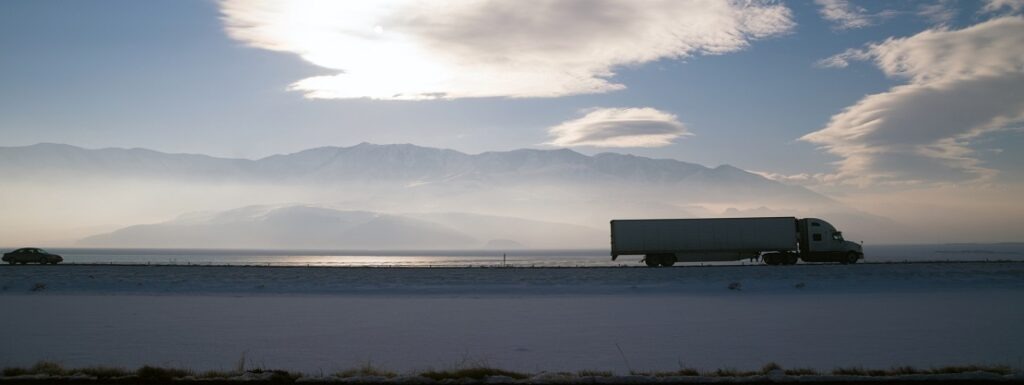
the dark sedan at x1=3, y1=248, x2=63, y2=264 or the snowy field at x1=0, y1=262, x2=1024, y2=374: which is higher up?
the dark sedan at x1=3, y1=248, x2=63, y2=264

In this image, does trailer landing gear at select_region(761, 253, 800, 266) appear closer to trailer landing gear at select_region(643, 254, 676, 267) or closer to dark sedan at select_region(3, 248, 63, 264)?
trailer landing gear at select_region(643, 254, 676, 267)

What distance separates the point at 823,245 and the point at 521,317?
3589cm

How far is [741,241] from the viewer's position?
55.2 metres

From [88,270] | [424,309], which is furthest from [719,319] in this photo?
[88,270]

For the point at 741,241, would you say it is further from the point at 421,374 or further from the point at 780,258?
the point at 421,374

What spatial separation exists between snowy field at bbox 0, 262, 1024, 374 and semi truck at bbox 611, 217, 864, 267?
22.0ft

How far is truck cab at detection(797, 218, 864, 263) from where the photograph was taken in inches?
2173

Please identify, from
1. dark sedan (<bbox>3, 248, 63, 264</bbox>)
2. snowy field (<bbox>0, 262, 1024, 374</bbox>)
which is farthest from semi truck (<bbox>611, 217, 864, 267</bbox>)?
dark sedan (<bbox>3, 248, 63, 264</bbox>)

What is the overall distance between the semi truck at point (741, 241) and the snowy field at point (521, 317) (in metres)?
6.71

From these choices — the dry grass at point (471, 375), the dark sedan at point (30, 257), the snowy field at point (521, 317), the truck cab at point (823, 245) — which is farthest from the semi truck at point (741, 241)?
the dark sedan at point (30, 257)

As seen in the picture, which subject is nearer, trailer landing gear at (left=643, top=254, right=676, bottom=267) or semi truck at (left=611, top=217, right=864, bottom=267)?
semi truck at (left=611, top=217, right=864, bottom=267)

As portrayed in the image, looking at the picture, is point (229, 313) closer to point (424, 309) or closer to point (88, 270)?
point (424, 309)

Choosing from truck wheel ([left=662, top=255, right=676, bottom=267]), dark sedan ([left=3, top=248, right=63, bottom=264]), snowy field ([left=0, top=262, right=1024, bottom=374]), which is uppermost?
dark sedan ([left=3, top=248, right=63, bottom=264])

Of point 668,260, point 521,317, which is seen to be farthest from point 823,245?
point 521,317
